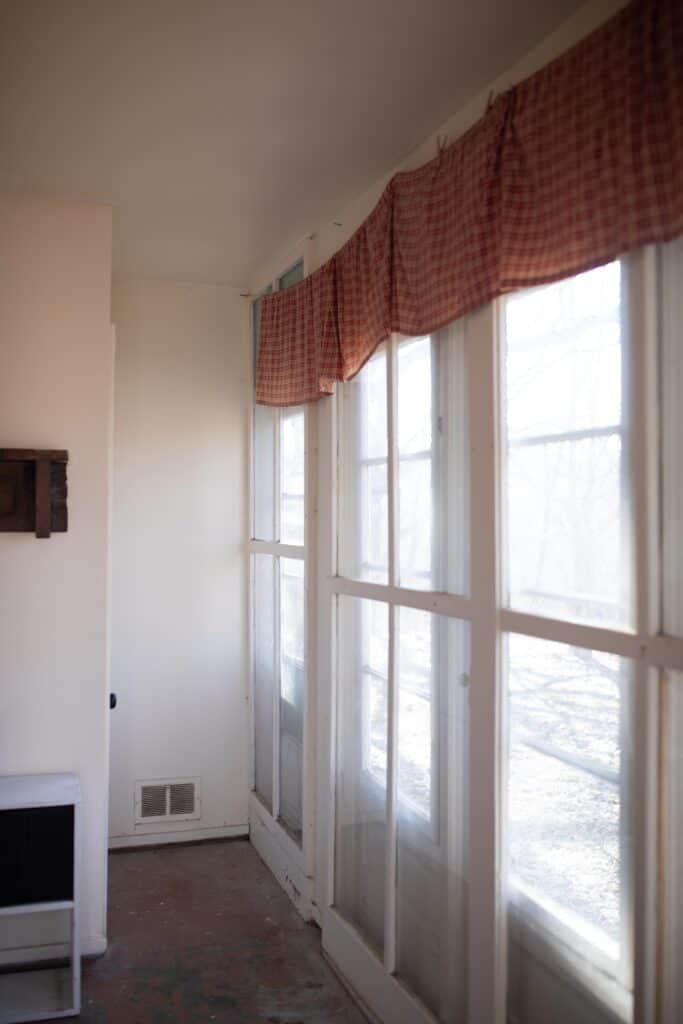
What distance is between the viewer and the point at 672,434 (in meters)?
1.40

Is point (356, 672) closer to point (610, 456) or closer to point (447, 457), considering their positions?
point (447, 457)

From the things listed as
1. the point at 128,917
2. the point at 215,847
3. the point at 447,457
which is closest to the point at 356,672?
the point at 447,457

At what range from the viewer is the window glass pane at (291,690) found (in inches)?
134

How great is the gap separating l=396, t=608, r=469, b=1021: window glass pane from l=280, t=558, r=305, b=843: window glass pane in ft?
3.39

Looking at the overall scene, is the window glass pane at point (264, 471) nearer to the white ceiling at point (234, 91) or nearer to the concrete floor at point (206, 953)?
the white ceiling at point (234, 91)

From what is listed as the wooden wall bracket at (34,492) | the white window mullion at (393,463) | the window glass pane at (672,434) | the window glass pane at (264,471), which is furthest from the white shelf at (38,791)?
the window glass pane at (672,434)

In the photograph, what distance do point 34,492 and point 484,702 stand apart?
5.97 feet

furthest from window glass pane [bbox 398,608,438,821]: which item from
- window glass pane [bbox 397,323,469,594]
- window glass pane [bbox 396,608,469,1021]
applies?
window glass pane [bbox 397,323,469,594]

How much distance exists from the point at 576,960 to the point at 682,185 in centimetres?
144

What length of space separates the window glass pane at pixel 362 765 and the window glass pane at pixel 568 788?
29.0 inches

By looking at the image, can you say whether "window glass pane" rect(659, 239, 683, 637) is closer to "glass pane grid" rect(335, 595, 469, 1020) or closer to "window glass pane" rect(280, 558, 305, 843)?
"glass pane grid" rect(335, 595, 469, 1020)

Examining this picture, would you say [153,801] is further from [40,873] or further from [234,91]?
[234,91]

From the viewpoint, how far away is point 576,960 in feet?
5.32

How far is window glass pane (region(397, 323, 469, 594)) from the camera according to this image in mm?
2098
